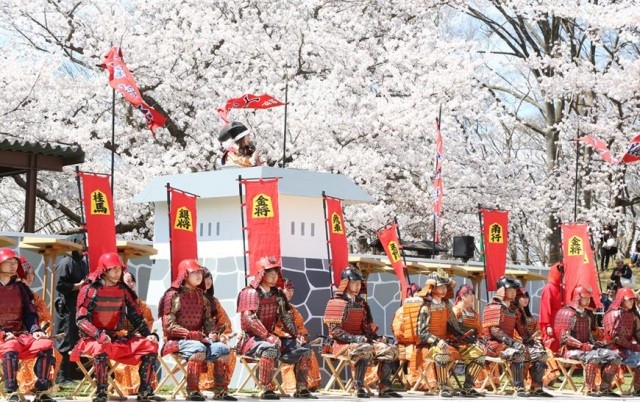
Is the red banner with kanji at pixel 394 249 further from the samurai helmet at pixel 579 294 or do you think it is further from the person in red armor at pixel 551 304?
the samurai helmet at pixel 579 294

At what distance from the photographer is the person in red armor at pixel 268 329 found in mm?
12586

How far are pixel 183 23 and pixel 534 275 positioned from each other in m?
8.56

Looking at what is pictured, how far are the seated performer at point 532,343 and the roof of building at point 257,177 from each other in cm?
252

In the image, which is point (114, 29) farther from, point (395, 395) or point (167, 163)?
point (395, 395)

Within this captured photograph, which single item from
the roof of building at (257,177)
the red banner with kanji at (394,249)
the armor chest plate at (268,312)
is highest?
the roof of building at (257,177)

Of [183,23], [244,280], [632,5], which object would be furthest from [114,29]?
[632,5]

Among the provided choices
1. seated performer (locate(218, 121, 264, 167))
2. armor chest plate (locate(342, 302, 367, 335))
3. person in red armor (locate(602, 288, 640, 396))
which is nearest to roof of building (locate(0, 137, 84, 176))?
seated performer (locate(218, 121, 264, 167))

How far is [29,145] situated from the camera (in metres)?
15.6

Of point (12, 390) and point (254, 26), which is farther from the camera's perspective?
point (254, 26)

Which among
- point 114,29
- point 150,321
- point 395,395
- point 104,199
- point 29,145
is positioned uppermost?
point 114,29

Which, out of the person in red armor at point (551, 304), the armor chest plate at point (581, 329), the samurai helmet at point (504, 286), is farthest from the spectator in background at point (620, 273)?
the samurai helmet at point (504, 286)

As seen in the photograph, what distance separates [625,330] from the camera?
Answer: 50.9ft

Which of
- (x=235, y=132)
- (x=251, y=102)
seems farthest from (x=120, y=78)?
(x=235, y=132)

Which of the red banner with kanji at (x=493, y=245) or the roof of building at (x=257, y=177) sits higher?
the roof of building at (x=257, y=177)
